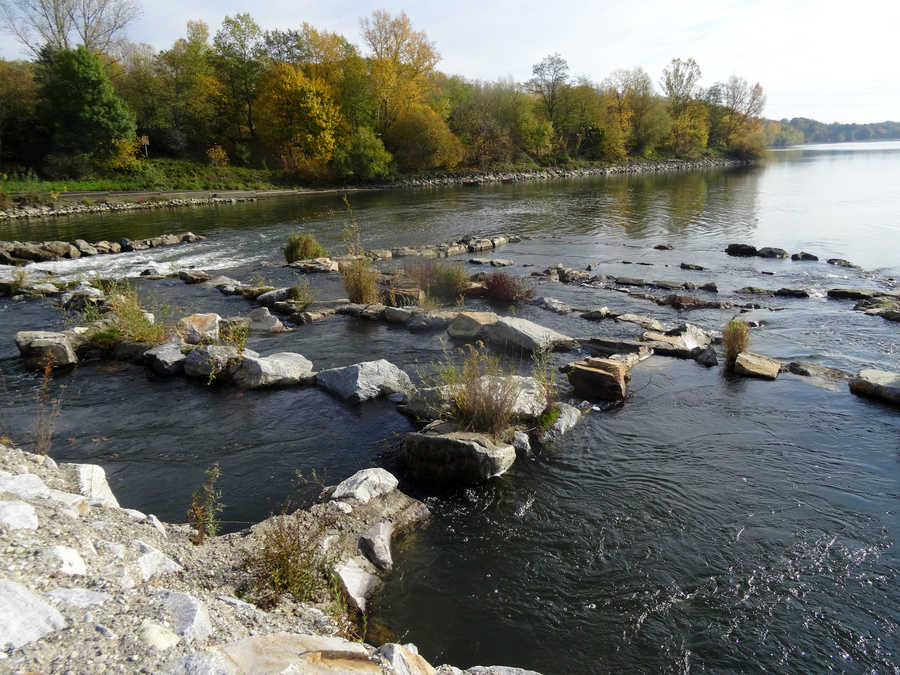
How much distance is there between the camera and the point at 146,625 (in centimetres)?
292

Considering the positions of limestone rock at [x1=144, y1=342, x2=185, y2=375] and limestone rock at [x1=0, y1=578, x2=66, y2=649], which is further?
limestone rock at [x1=144, y1=342, x2=185, y2=375]

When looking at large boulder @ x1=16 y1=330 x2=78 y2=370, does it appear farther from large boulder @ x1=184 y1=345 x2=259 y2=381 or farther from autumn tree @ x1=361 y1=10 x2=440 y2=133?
autumn tree @ x1=361 y1=10 x2=440 y2=133

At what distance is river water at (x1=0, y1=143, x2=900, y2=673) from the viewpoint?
447 cm

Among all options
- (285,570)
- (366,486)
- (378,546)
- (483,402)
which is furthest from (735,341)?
(285,570)

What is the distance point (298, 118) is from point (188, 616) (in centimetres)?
6167

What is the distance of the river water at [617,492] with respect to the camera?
4.47m

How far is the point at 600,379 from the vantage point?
28.6ft

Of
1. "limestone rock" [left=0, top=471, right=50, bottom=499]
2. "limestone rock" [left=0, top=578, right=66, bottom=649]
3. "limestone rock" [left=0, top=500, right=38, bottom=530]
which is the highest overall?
"limestone rock" [left=0, top=578, right=66, bottom=649]

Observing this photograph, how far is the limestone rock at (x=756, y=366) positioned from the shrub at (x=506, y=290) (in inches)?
238

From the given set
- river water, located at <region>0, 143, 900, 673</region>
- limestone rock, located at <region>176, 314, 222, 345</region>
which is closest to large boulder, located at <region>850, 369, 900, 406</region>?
river water, located at <region>0, 143, 900, 673</region>

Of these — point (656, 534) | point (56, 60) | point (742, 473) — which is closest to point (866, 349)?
point (742, 473)

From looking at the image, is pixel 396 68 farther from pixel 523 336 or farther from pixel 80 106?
pixel 523 336

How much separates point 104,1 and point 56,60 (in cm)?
1328

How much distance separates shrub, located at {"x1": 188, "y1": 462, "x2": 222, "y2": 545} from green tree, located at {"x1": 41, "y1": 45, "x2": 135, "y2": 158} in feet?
174
